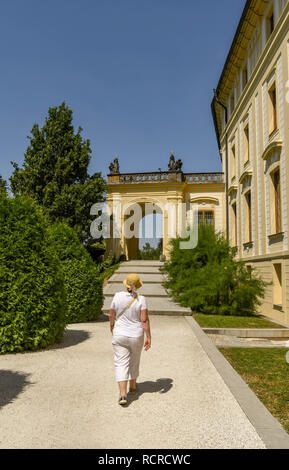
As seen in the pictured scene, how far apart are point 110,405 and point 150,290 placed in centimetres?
1340

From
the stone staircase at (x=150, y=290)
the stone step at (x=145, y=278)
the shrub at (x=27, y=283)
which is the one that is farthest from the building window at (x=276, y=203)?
the shrub at (x=27, y=283)

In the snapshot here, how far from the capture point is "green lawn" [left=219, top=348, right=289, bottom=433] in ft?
14.4

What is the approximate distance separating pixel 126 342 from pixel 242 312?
10.3 metres

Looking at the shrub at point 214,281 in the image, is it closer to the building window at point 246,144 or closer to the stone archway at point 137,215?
the building window at point 246,144

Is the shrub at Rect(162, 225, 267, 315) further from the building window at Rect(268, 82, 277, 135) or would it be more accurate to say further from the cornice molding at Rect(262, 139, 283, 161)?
the building window at Rect(268, 82, 277, 135)

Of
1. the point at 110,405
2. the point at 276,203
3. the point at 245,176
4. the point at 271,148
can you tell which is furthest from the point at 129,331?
the point at 245,176

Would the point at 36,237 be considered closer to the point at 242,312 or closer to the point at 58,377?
the point at 58,377

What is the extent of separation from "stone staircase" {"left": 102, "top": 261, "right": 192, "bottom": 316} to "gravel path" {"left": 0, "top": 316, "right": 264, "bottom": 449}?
17.1 feet

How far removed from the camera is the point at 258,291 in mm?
13375

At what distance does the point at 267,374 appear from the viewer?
5.87 meters

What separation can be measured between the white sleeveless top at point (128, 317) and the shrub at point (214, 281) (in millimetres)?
8758

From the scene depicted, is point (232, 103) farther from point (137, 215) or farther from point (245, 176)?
point (137, 215)

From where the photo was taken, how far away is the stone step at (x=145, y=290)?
1638 centimetres
